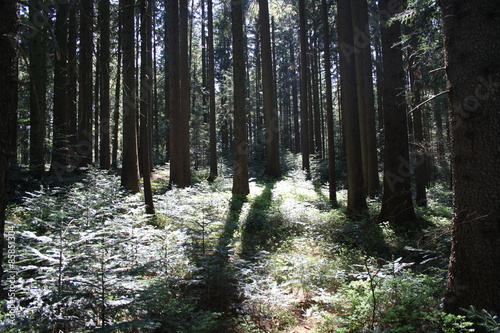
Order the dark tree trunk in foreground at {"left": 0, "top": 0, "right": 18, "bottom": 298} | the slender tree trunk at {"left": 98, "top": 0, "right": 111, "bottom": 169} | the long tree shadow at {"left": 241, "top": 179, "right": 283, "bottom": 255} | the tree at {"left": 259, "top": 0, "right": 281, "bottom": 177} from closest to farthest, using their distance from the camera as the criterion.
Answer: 1. the dark tree trunk in foreground at {"left": 0, "top": 0, "right": 18, "bottom": 298}
2. the long tree shadow at {"left": 241, "top": 179, "right": 283, "bottom": 255}
3. the slender tree trunk at {"left": 98, "top": 0, "right": 111, "bottom": 169}
4. the tree at {"left": 259, "top": 0, "right": 281, "bottom": 177}

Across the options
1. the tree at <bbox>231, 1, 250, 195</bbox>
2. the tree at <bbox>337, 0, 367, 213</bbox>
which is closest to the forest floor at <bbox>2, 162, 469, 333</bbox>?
the tree at <bbox>337, 0, 367, 213</bbox>

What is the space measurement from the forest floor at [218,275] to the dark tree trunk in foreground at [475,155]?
1.39 feet

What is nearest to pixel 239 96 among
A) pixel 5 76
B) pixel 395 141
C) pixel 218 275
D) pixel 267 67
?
pixel 267 67

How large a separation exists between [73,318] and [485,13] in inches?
206

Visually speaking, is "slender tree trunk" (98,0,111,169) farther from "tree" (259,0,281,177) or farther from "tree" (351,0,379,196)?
"tree" (351,0,379,196)

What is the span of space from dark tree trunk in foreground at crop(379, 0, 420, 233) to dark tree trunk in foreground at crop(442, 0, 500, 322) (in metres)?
5.23

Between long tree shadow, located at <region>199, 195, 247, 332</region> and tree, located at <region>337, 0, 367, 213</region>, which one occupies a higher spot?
tree, located at <region>337, 0, 367, 213</region>

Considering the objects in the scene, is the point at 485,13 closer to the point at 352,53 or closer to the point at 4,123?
the point at 4,123

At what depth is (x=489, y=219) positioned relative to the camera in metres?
3.32

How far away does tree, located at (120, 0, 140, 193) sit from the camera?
812 cm

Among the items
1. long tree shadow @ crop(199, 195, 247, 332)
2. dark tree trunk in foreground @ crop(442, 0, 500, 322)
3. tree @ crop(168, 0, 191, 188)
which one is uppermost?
tree @ crop(168, 0, 191, 188)

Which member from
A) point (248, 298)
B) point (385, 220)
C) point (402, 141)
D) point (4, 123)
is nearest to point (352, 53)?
point (402, 141)

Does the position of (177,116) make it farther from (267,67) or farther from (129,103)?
(267,67)

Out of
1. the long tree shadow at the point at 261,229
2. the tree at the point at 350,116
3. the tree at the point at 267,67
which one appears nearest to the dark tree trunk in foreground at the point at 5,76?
the long tree shadow at the point at 261,229
